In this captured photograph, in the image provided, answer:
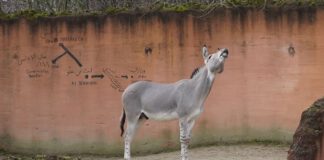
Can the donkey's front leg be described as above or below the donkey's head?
below

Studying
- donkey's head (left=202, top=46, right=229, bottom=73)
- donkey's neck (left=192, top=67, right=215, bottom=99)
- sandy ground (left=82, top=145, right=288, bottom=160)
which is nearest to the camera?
donkey's head (left=202, top=46, right=229, bottom=73)

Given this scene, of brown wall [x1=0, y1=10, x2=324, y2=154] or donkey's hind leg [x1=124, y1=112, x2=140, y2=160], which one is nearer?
donkey's hind leg [x1=124, y1=112, x2=140, y2=160]

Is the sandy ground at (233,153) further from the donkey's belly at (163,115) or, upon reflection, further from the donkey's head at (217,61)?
the donkey's head at (217,61)

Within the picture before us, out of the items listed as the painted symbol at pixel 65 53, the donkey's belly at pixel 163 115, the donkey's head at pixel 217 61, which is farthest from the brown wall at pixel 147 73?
the donkey's head at pixel 217 61

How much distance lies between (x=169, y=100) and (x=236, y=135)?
288 cm

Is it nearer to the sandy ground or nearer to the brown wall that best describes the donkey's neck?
the sandy ground

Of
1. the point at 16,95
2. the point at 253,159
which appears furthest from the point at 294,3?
the point at 16,95

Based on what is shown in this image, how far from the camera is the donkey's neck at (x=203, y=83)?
949 cm

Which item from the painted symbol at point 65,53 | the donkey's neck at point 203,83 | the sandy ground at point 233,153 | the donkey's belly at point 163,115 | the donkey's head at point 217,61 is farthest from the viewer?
the painted symbol at point 65,53

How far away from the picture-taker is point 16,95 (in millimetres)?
13320

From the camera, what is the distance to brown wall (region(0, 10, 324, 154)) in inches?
482

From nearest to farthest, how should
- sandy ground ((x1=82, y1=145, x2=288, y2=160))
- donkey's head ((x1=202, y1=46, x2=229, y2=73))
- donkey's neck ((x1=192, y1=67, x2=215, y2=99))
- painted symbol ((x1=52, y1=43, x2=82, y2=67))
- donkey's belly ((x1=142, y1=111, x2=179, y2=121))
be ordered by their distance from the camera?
donkey's head ((x1=202, y1=46, x2=229, y2=73))
donkey's neck ((x1=192, y1=67, x2=215, y2=99))
donkey's belly ((x1=142, y1=111, x2=179, y2=121))
sandy ground ((x1=82, y1=145, x2=288, y2=160))
painted symbol ((x1=52, y1=43, x2=82, y2=67))

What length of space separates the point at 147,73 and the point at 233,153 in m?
2.43

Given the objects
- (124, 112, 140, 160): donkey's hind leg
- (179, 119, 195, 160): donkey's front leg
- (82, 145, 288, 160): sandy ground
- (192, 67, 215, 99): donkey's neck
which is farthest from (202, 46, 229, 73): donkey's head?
(82, 145, 288, 160): sandy ground
